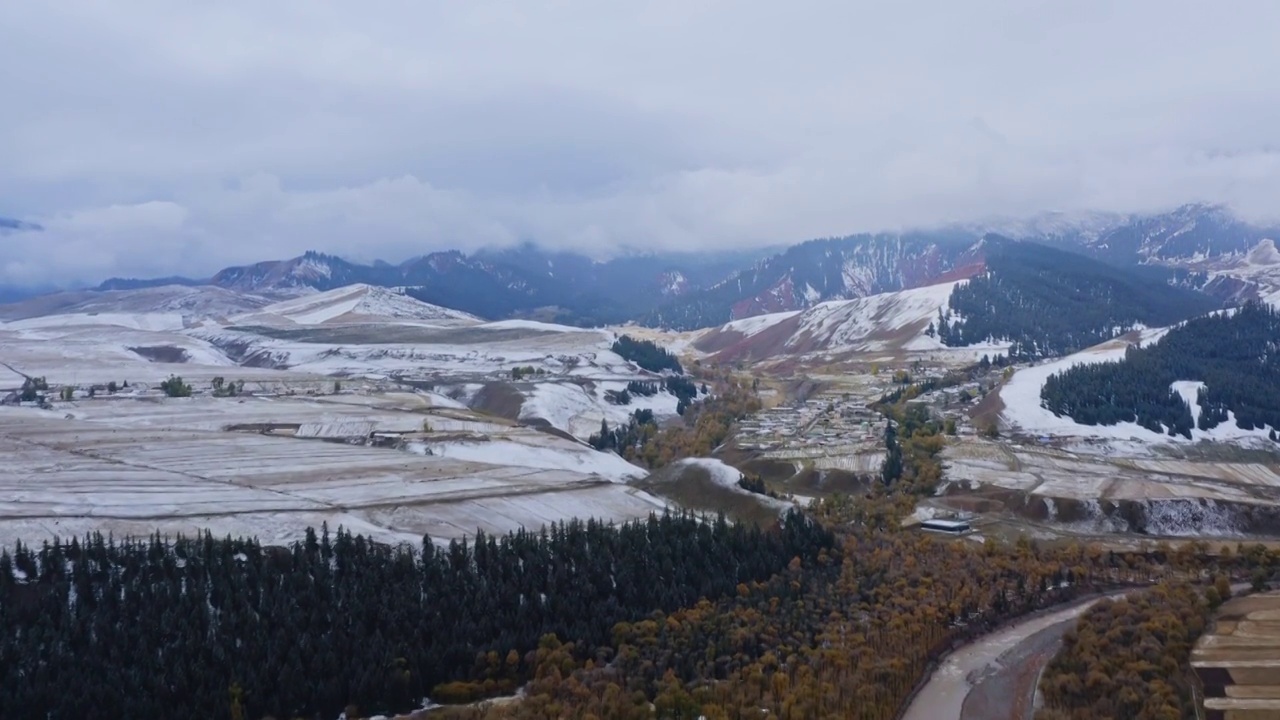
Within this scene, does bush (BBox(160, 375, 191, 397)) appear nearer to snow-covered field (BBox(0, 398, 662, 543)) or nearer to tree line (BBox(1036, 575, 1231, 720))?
snow-covered field (BBox(0, 398, 662, 543))

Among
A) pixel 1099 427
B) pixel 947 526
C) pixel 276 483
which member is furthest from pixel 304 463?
pixel 1099 427

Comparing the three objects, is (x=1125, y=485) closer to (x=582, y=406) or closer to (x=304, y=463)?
(x=304, y=463)

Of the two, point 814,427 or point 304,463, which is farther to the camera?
point 814,427

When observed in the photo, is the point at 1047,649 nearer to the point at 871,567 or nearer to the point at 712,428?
the point at 871,567

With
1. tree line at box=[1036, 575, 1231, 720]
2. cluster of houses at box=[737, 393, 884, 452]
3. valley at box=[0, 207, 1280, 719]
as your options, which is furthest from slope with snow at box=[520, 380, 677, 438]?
tree line at box=[1036, 575, 1231, 720]

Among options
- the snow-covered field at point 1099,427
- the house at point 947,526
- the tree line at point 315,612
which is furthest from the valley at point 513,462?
the tree line at point 315,612

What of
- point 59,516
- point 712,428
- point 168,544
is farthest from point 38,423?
point 712,428
